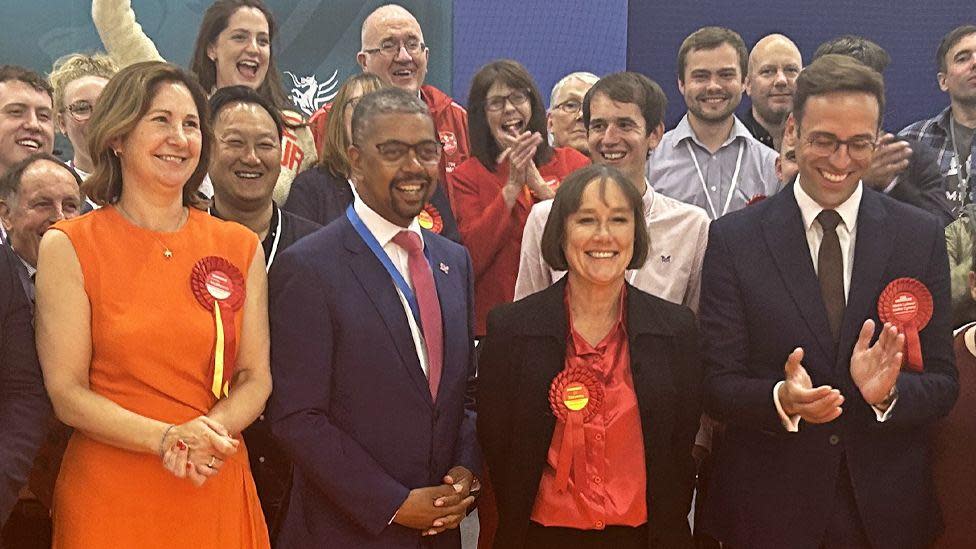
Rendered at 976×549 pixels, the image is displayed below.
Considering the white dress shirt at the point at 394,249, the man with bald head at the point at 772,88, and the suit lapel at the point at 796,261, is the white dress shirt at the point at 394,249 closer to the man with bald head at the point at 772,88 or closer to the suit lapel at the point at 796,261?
the suit lapel at the point at 796,261

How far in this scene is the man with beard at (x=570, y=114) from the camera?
5.12 metres

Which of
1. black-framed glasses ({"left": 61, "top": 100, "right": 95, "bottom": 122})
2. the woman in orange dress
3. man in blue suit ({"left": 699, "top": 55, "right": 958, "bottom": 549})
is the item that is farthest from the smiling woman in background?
man in blue suit ({"left": 699, "top": 55, "right": 958, "bottom": 549})

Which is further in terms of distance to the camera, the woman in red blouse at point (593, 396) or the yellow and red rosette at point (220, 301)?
the woman in red blouse at point (593, 396)

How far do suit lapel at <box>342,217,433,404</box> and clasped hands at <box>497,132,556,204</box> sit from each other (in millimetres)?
1372

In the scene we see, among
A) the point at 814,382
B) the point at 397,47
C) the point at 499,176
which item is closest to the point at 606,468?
the point at 814,382

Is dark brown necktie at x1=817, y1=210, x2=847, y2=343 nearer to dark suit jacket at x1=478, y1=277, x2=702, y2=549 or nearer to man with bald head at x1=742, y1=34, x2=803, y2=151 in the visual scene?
dark suit jacket at x1=478, y1=277, x2=702, y2=549

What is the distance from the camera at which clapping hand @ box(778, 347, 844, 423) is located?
2.58 m

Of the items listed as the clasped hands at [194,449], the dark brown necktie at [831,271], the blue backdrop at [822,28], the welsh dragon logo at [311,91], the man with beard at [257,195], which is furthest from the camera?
the blue backdrop at [822,28]

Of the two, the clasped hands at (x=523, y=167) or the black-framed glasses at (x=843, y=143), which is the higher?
the black-framed glasses at (x=843, y=143)

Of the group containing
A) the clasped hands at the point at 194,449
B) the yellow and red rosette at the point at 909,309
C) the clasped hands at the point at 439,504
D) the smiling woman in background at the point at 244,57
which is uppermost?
the smiling woman in background at the point at 244,57

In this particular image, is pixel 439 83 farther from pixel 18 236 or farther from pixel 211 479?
pixel 211 479

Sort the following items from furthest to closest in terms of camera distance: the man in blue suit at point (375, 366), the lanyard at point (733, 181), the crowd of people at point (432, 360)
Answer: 1. the lanyard at point (733, 181)
2. the man in blue suit at point (375, 366)
3. the crowd of people at point (432, 360)

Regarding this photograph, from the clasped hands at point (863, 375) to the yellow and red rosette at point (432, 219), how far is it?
57.6 inches

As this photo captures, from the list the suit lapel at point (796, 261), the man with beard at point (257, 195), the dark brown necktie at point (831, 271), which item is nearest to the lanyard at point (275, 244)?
the man with beard at point (257, 195)
